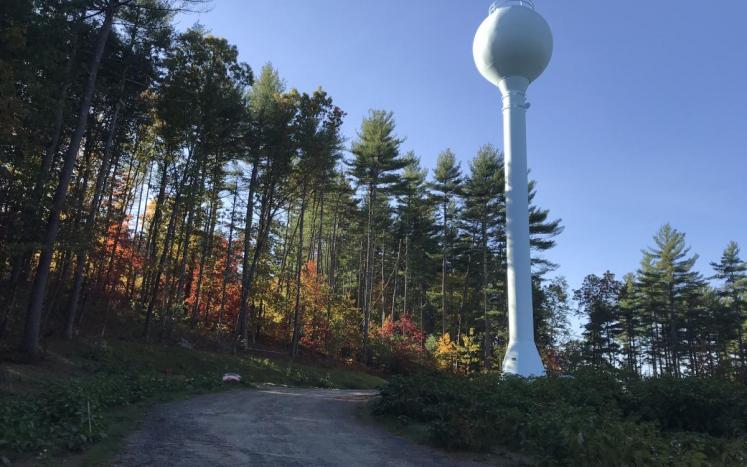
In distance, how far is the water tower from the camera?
74.0 feet

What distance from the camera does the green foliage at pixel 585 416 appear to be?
640 centimetres

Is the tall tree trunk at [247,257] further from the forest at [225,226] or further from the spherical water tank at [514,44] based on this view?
the spherical water tank at [514,44]

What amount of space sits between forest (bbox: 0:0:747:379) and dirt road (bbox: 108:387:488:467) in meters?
6.42

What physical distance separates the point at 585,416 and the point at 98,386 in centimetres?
1050

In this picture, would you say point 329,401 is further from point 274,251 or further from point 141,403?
point 274,251

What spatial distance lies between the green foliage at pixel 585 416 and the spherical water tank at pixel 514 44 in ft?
52.3

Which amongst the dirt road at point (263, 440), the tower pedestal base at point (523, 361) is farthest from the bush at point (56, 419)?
the tower pedestal base at point (523, 361)

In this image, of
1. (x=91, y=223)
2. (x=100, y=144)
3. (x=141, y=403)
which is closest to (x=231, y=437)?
(x=141, y=403)

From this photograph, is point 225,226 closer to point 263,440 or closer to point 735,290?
point 263,440

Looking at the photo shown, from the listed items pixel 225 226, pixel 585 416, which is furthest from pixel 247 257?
pixel 585 416

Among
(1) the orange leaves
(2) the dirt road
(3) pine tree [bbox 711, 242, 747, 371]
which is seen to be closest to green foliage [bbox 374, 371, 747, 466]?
(2) the dirt road

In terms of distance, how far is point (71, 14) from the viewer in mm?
15375

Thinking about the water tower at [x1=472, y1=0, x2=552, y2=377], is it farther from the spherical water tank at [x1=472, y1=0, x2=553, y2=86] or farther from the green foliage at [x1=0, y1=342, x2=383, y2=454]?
the green foliage at [x1=0, y1=342, x2=383, y2=454]

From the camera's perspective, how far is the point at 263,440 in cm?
822
